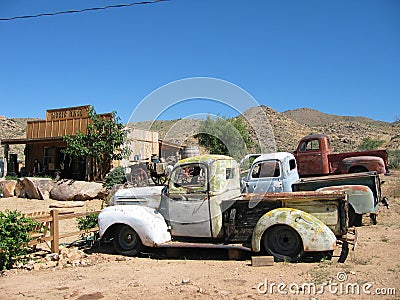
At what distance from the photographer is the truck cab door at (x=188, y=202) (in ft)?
23.5

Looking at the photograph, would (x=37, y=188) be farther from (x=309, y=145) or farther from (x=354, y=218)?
(x=354, y=218)

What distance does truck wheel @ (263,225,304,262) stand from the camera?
6.42 metres

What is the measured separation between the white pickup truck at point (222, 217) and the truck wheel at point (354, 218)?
8.97 feet

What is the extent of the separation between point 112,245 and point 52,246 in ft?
4.12

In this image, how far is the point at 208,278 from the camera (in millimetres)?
5793

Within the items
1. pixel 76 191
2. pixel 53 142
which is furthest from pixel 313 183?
pixel 53 142

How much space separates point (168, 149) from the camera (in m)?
24.8

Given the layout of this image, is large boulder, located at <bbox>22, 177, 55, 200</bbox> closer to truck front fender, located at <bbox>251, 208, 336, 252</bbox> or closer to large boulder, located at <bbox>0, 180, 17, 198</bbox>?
large boulder, located at <bbox>0, 180, 17, 198</bbox>

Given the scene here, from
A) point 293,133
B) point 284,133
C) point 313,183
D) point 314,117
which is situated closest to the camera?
point 313,183

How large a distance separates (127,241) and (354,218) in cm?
573

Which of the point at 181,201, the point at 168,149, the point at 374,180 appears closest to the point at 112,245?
the point at 181,201

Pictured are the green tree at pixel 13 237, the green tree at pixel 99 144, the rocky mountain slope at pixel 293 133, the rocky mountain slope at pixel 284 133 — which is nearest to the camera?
the green tree at pixel 13 237

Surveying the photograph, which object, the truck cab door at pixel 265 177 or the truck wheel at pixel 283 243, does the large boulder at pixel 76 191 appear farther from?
the truck wheel at pixel 283 243

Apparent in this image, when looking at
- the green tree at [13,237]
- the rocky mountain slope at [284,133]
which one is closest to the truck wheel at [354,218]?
the green tree at [13,237]
